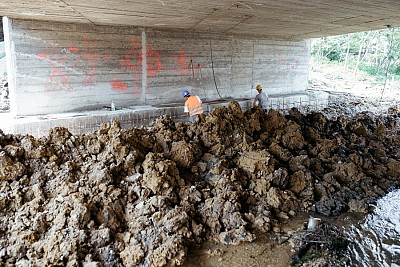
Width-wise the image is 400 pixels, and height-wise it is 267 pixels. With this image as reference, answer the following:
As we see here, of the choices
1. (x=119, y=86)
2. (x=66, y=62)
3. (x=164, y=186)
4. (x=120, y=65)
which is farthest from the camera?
(x=119, y=86)

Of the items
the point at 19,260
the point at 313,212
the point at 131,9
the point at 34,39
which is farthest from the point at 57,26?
the point at 313,212

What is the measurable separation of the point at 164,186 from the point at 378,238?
4228 mm

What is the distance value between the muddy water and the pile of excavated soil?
37 centimetres

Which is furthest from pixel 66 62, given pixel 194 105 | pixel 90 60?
pixel 194 105

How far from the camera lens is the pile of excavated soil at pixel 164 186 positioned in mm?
5312

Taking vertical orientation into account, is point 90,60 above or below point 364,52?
below

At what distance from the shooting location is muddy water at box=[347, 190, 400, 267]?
5.61 m

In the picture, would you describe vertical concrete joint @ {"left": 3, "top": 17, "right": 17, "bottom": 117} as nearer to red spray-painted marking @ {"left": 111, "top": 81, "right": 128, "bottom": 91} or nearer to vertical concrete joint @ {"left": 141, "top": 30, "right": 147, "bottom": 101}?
red spray-painted marking @ {"left": 111, "top": 81, "right": 128, "bottom": 91}

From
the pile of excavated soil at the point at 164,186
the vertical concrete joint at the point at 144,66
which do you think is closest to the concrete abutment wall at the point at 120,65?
the vertical concrete joint at the point at 144,66

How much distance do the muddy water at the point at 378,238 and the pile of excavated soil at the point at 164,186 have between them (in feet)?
1.20

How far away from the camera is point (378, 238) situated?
6.28 meters

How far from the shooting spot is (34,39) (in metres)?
10.6

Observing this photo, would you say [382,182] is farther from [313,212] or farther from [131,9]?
[131,9]

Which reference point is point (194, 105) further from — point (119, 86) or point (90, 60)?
point (90, 60)
